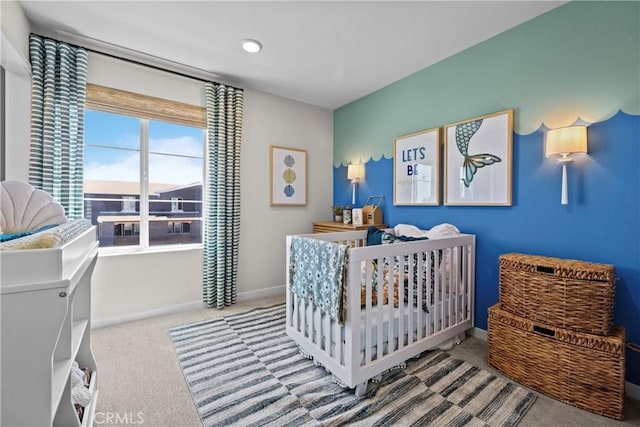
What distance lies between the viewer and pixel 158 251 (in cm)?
279

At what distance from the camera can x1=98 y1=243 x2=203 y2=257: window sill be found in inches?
102

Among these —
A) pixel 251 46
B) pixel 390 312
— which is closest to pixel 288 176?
pixel 251 46

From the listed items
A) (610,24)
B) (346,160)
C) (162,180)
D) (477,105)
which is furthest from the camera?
(346,160)

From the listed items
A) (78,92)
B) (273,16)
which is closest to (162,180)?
(78,92)

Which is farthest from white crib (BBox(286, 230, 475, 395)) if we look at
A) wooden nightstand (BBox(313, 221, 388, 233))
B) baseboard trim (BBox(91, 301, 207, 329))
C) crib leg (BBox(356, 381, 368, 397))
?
baseboard trim (BBox(91, 301, 207, 329))

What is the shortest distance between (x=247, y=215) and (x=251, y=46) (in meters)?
1.75

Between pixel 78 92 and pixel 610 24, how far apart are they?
3867 millimetres

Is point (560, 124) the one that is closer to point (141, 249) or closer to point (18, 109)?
point (141, 249)

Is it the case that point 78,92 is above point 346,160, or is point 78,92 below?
above

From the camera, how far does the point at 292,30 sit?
218 centimetres

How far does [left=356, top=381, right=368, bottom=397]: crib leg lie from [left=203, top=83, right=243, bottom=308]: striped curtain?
1.86m

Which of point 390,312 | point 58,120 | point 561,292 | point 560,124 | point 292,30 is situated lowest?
point 390,312

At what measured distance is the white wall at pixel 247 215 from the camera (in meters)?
2.56

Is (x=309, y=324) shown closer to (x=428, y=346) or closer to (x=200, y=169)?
(x=428, y=346)
